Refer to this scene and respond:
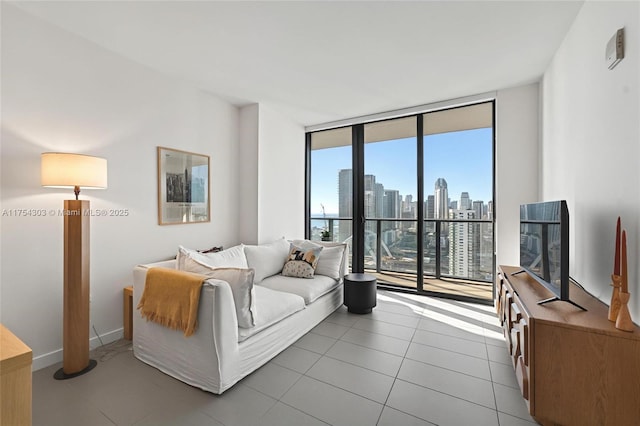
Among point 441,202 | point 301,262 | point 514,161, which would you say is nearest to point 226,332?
point 301,262

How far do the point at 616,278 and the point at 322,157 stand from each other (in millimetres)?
4125

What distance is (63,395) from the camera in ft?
6.24

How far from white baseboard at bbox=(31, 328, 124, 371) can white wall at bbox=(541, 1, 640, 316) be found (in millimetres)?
3916

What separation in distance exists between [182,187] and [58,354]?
1.87 metres

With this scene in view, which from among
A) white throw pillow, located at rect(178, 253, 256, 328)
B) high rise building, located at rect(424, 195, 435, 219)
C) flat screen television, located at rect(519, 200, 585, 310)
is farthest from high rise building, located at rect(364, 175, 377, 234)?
white throw pillow, located at rect(178, 253, 256, 328)

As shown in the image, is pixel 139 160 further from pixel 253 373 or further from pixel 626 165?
pixel 626 165

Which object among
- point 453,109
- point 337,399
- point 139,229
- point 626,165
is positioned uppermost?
point 453,109

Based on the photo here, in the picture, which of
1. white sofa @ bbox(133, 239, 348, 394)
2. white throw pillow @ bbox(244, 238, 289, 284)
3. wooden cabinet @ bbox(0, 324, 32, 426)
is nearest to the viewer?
wooden cabinet @ bbox(0, 324, 32, 426)

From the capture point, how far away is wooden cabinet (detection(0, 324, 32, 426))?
0.93 meters

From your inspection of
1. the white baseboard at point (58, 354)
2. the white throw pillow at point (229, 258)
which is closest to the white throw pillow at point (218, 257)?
the white throw pillow at point (229, 258)

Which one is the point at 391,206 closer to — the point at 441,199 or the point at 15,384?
the point at 441,199

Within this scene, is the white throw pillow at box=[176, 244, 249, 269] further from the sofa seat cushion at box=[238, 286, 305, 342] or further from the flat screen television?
the flat screen television

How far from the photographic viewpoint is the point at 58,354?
7.72 ft

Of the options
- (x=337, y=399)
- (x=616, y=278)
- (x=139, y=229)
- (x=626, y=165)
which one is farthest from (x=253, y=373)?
(x=626, y=165)
